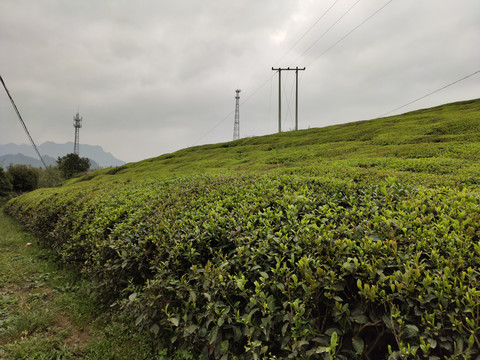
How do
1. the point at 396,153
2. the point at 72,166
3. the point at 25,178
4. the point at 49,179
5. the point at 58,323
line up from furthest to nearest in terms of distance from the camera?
the point at 72,166 < the point at 25,178 < the point at 49,179 < the point at 396,153 < the point at 58,323

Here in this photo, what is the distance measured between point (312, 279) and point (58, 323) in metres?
4.12

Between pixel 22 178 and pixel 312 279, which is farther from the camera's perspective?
pixel 22 178

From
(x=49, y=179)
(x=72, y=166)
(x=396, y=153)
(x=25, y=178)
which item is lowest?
(x=49, y=179)

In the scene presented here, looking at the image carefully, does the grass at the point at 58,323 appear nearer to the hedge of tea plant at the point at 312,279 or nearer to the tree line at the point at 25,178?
the hedge of tea plant at the point at 312,279

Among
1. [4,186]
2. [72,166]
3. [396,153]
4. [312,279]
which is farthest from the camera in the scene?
[72,166]

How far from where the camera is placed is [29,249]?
27.3 feet

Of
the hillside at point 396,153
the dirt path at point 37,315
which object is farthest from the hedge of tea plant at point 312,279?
the hillside at point 396,153

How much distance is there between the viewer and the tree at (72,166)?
5696 cm

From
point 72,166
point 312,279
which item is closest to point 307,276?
point 312,279

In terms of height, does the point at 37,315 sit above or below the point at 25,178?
below

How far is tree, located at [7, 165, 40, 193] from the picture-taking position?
4788cm

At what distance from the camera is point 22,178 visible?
158ft

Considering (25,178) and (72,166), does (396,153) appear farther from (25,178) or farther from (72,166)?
(72,166)

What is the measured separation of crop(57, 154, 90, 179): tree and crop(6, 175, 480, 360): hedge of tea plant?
65.2 m
